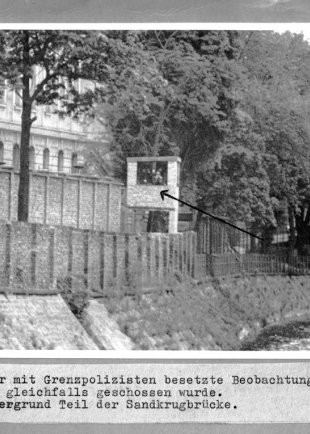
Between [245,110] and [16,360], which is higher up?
[245,110]

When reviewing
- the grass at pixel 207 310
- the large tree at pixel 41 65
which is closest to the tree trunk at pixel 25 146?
the large tree at pixel 41 65

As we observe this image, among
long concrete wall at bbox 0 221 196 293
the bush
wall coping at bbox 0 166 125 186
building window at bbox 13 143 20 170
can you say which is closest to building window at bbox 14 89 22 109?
building window at bbox 13 143 20 170

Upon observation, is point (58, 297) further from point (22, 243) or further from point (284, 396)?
point (284, 396)

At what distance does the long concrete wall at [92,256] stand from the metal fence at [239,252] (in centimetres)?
11

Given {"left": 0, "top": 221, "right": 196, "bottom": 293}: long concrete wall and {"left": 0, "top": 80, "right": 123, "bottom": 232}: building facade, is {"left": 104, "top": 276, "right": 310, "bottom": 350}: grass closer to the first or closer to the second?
{"left": 0, "top": 221, "right": 196, "bottom": 293}: long concrete wall

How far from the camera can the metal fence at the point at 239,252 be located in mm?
21062

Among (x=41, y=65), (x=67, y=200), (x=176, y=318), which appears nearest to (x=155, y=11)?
(x=41, y=65)

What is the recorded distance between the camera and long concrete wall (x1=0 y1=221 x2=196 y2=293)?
2077 centimetres

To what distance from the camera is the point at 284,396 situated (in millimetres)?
20078

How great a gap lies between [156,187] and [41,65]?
54.7 inches

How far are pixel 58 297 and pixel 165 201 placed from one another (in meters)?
1.20

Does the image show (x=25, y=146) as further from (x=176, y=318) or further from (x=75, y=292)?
(x=176, y=318)

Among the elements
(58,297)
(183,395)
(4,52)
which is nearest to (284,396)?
(183,395)

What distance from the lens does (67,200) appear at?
69.3ft
